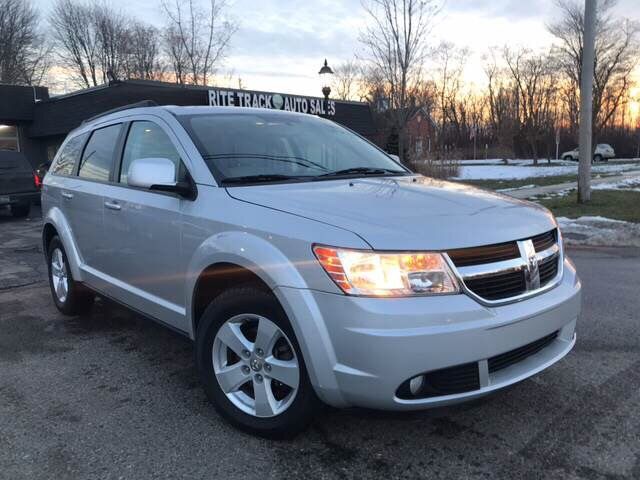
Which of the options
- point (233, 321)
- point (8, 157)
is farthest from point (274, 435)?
point (8, 157)

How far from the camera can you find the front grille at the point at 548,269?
2.80 m

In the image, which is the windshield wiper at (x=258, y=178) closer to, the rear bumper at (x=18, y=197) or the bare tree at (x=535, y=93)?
the rear bumper at (x=18, y=197)

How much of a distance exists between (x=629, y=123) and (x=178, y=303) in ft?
238

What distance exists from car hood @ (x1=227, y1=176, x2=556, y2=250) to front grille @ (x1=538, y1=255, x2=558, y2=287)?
0.54 feet

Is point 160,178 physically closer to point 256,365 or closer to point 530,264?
point 256,365

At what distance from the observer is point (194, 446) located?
2.83m

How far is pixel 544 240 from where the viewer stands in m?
2.91

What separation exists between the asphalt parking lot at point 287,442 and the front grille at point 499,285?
20.3 inches

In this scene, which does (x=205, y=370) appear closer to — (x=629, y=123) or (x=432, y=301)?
(x=432, y=301)

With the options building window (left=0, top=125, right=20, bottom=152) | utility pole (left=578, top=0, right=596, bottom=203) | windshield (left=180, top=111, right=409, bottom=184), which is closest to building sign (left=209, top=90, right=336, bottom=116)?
utility pole (left=578, top=0, right=596, bottom=203)

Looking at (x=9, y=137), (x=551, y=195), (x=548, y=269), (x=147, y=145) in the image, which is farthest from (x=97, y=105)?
(x=548, y=269)

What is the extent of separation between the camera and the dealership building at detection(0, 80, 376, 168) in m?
17.7

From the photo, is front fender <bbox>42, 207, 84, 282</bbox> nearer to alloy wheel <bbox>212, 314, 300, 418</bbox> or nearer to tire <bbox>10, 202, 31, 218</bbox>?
alloy wheel <bbox>212, 314, 300, 418</bbox>

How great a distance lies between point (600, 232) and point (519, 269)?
23.9 feet
